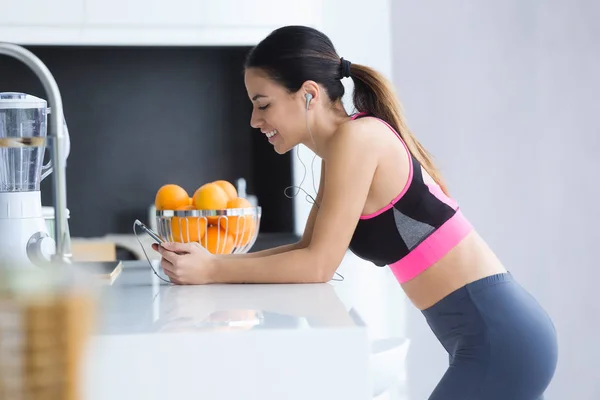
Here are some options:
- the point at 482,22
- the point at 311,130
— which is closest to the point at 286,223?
the point at 482,22

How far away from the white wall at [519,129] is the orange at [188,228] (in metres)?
2.01

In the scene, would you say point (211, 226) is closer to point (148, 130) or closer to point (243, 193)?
point (243, 193)

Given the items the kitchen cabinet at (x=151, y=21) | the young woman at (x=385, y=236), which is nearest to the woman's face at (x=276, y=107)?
the young woman at (x=385, y=236)

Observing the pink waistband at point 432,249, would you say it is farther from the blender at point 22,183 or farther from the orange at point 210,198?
the blender at point 22,183

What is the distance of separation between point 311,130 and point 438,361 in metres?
2.18

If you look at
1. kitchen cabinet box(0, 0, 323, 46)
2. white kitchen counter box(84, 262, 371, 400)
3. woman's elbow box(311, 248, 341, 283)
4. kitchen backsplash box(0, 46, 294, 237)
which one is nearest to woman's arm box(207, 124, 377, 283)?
woman's elbow box(311, 248, 341, 283)

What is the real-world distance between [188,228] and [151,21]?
1906mm

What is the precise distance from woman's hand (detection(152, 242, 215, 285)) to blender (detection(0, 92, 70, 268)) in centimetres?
20

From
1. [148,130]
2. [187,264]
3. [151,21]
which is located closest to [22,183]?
[187,264]

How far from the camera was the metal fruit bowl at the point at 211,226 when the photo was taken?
173 centimetres

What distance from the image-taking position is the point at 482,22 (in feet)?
11.9

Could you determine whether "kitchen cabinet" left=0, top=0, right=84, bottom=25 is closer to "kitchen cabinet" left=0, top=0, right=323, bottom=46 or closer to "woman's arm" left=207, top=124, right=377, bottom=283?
"kitchen cabinet" left=0, top=0, right=323, bottom=46

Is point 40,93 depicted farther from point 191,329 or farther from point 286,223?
point 191,329

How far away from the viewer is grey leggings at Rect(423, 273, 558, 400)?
57.4 inches
